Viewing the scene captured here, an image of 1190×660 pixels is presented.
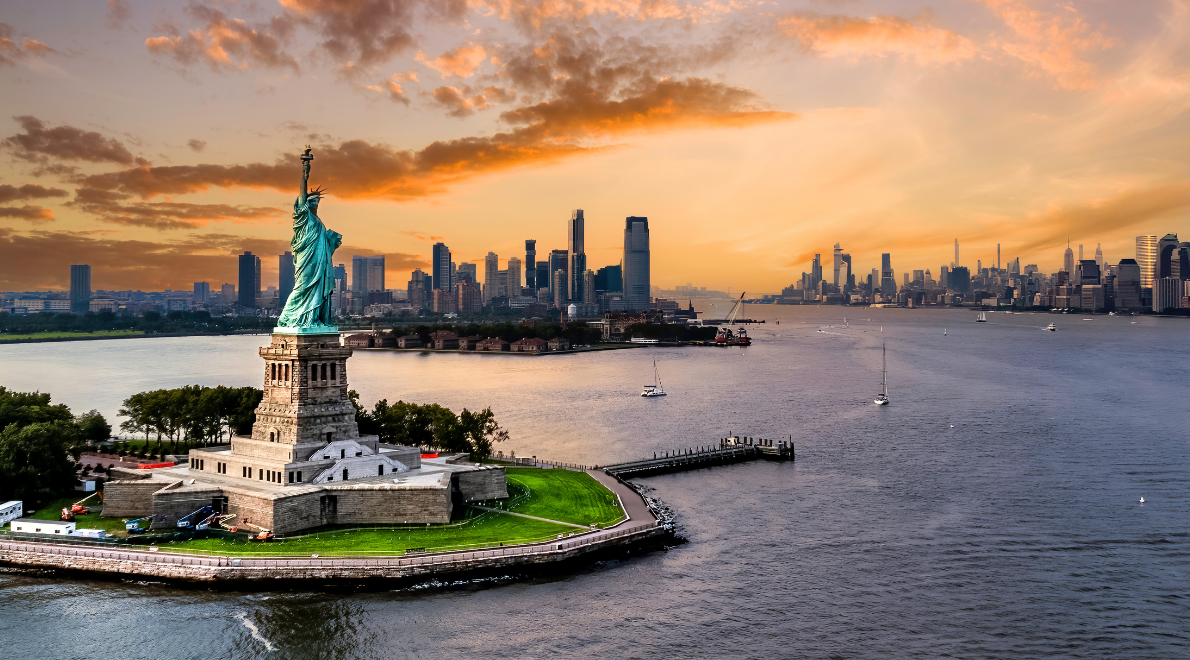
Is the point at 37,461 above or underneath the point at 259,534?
above

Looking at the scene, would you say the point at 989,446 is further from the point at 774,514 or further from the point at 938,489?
the point at 774,514

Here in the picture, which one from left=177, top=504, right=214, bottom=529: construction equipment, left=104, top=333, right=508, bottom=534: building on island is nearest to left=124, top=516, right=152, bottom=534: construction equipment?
left=104, top=333, right=508, bottom=534: building on island

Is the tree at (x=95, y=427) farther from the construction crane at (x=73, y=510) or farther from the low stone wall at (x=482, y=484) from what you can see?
the low stone wall at (x=482, y=484)

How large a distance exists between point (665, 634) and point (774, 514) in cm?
1968

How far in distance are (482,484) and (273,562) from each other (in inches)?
523

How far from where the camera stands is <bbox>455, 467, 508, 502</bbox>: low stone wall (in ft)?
153

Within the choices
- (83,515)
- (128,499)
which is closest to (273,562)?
(128,499)

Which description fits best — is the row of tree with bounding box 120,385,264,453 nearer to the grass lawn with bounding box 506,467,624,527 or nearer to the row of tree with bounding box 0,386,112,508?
the row of tree with bounding box 0,386,112,508

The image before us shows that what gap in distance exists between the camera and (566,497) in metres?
49.5

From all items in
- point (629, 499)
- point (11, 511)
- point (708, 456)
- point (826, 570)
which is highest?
point (11, 511)

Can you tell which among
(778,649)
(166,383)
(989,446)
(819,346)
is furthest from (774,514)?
(819,346)

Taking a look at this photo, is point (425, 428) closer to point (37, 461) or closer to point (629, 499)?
point (629, 499)

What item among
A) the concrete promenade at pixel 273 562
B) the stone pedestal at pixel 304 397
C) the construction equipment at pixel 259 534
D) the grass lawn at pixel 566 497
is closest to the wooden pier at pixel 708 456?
the grass lawn at pixel 566 497

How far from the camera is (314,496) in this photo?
136ft
